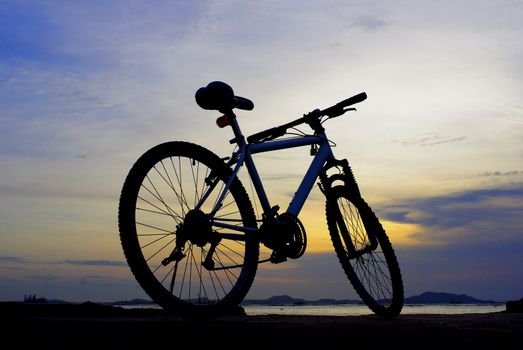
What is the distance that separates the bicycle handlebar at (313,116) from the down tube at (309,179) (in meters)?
0.33

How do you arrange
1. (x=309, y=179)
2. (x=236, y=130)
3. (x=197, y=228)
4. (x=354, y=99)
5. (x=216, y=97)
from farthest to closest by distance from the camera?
(x=354, y=99) → (x=309, y=179) → (x=236, y=130) → (x=216, y=97) → (x=197, y=228)

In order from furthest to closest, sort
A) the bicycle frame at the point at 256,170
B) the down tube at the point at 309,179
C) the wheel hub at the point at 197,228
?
the down tube at the point at 309,179, the bicycle frame at the point at 256,170, the wheel hub at the point at 197,228

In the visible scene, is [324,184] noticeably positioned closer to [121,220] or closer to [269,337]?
[121,220]

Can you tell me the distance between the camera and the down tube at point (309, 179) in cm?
563

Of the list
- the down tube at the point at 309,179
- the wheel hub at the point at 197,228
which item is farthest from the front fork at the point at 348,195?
the wheel hub at the point at 197,228

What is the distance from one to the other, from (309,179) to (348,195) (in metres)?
0.66

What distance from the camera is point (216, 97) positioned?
5215mm

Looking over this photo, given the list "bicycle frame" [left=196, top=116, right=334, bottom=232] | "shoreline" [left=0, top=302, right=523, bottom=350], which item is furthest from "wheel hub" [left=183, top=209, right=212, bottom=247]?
"shoreline" [left=0, top=302, right=523, bottom=350]

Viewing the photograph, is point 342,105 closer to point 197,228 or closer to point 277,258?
point 277,258

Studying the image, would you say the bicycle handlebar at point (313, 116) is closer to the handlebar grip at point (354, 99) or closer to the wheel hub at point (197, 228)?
the handlebar grip at point (354, 99)

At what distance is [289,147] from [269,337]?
299 cm

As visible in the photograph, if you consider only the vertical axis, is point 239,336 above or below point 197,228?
below

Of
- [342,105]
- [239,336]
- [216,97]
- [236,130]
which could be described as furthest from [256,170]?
[239,336]

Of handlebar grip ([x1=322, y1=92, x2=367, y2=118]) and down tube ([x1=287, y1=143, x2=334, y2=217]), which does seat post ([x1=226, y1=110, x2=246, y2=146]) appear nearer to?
down tube ([x1=287, y1=143, x2=334, y2=217])
